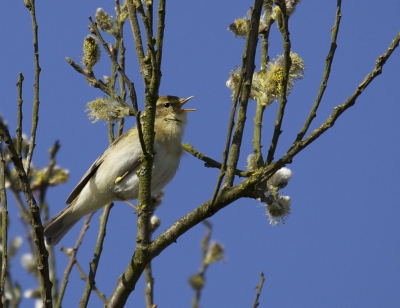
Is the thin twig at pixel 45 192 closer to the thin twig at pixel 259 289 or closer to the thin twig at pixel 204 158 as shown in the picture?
the thin twig at pixel 204 158

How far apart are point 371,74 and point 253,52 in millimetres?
583

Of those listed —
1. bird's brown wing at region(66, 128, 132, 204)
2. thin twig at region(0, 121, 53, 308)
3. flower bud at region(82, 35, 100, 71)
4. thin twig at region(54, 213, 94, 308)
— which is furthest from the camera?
bird's brown wing at region(66, 128, 132, 204)

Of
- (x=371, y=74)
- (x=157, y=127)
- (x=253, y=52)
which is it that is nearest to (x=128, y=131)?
(x=157, y=127)

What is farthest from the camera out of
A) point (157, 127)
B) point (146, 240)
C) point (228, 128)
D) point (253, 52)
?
point (157, 127)

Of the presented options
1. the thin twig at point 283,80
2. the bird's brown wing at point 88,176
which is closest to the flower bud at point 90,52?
the bird's brown wing at point 88,176

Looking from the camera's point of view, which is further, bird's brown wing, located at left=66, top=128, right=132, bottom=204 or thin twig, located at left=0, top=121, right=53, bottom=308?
bird's brown wing, located at left=66, top=128, right=132, bottom=204

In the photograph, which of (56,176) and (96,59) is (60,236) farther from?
(96,59)

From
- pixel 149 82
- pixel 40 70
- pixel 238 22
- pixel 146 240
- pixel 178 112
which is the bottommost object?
pixel 146 240

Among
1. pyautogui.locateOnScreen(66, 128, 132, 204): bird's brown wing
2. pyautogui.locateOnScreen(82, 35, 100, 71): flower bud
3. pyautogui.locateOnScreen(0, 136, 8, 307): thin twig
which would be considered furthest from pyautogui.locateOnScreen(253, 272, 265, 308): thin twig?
pyautogui.locateOnScreen(66, 128, 132, 204): bird's brown wing

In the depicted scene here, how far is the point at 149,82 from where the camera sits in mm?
3143

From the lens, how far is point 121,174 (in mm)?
5320

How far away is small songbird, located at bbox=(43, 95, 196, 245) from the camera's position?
5266mm

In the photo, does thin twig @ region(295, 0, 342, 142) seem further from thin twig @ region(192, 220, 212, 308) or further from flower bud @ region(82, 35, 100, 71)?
flower bud @ region(82, 35, 100, 71)

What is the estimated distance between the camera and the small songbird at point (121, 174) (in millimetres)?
5266
